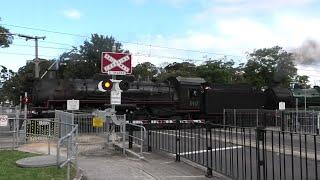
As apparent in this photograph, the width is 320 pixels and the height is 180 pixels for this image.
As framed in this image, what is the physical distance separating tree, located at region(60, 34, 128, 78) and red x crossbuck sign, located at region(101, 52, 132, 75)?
4528 centimetres

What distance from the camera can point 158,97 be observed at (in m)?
33.4

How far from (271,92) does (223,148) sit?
30885 mm

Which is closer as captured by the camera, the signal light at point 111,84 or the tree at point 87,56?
the signal light at point 111,84

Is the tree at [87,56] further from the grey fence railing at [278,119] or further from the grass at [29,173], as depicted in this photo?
the grass at [29,173]

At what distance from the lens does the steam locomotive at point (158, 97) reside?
30219 millimetres

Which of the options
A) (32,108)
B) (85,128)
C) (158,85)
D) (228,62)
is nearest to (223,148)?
(85,128)

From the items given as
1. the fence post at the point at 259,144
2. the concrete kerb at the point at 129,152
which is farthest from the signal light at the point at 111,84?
the fence post at the point at 259,144

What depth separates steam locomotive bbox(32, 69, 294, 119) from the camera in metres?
30.2

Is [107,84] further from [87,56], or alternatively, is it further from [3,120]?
[87,56]

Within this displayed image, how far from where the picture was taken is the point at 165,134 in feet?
57.7

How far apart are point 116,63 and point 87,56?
5169 centimetres

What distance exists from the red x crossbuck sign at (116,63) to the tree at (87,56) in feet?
149

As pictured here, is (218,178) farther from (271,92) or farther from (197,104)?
(271,92)

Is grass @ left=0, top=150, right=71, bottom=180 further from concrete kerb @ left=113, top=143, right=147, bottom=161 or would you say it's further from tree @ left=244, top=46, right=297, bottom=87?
tree @ left=244, top=46, right=297, bottom=87
